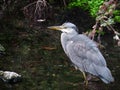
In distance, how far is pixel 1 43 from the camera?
10609mm

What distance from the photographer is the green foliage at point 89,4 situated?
1386cm

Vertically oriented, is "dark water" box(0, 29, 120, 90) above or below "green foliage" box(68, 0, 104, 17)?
below

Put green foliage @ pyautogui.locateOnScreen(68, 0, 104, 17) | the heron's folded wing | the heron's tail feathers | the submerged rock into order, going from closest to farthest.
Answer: the heron's tail feathers < the heron's folded wing < the submerged rock < green foliage @ pyautogui.locateOnScreen(68, 0, 104, 17)

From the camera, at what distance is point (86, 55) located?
26.0 ft

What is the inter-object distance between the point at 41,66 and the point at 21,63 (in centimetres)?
49

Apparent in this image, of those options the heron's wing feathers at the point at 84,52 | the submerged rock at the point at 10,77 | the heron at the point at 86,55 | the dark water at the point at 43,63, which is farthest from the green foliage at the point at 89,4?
the submerged rock at the point at 10,77

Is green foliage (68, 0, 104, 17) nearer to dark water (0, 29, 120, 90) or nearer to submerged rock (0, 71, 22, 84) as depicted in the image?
dark water (0, 29, 120, 90)

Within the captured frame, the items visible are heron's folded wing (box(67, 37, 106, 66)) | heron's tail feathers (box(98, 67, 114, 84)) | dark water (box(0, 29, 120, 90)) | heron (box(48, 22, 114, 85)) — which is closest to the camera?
heron's tail feathers (box(98, 67, 114, 84))

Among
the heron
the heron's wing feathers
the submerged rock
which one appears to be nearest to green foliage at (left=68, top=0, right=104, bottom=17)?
the heron

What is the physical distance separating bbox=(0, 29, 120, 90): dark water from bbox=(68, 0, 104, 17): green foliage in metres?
2.65

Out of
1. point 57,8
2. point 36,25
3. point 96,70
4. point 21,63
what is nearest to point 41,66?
point 21,63

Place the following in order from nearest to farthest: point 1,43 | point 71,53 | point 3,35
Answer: point 71,53, point 1,43, point 3,35

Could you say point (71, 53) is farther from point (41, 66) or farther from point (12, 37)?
point (12, 37)

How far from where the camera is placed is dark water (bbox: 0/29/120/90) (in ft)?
26.5
